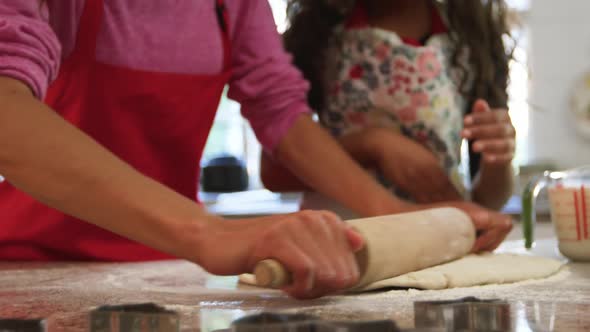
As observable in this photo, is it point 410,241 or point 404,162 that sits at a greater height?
point 404,162

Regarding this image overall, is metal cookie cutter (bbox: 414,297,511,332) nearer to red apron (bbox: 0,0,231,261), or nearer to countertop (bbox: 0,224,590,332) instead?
countertop (bbox: 0,224,590,332)

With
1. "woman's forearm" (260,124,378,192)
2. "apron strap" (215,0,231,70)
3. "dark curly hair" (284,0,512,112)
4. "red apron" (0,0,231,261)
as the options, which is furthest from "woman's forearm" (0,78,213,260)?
"dark curly hair" (284,0,512,112)

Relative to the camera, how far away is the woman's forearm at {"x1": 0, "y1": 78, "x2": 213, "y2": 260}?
2.32 feet

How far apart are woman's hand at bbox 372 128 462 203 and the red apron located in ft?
1.20

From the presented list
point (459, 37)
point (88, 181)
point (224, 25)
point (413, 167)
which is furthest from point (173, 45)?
point (459, 37)

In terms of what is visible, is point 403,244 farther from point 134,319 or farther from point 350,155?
point 350,155

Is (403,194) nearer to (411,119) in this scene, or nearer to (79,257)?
(411,119)

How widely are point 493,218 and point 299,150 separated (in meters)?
0.32

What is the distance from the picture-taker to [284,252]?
2.09 feet

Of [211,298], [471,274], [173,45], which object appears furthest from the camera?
[173,45]

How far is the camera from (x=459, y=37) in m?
1.51

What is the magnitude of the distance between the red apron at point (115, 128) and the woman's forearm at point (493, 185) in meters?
0.59

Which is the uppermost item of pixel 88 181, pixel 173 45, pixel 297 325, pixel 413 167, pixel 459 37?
pixel 459 37

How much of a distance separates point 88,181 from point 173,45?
1.43ft
